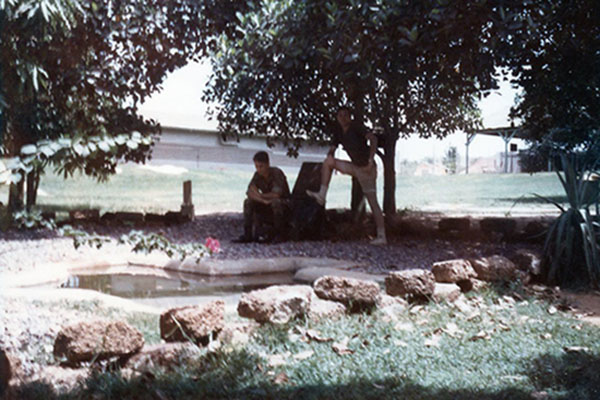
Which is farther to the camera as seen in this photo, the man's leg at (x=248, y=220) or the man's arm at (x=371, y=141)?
the man's leg at (x=248, y=220)

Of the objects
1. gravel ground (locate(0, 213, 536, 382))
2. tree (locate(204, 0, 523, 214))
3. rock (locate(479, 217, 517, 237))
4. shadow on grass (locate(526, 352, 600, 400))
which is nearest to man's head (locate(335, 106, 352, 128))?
tree (locate(204, 0, 523, 214))

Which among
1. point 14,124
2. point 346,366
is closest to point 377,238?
point 346,366

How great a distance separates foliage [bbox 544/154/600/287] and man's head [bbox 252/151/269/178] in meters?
2.28

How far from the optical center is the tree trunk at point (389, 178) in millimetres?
4750

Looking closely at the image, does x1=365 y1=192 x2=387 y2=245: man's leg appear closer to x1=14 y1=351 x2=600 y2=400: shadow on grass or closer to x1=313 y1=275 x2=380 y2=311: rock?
x1=313 y1=275 x2=380 y2=311: rock

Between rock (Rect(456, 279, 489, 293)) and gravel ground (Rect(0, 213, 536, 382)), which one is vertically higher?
gravel ground (Rect(0, 213, 536, 382))

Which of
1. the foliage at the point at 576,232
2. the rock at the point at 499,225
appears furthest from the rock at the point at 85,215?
the rock at the point at 499,225

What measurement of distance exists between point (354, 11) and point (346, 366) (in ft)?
7.36

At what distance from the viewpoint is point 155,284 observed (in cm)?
383

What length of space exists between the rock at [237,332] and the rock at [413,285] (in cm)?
115

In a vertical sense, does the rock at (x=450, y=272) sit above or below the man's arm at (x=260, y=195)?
below

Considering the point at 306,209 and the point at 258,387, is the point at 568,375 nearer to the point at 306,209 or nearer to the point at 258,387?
the point at 258,387

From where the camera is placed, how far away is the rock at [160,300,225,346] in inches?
99.5

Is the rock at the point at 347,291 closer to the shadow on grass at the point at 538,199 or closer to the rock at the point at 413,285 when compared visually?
the rock at the point at 413,285
